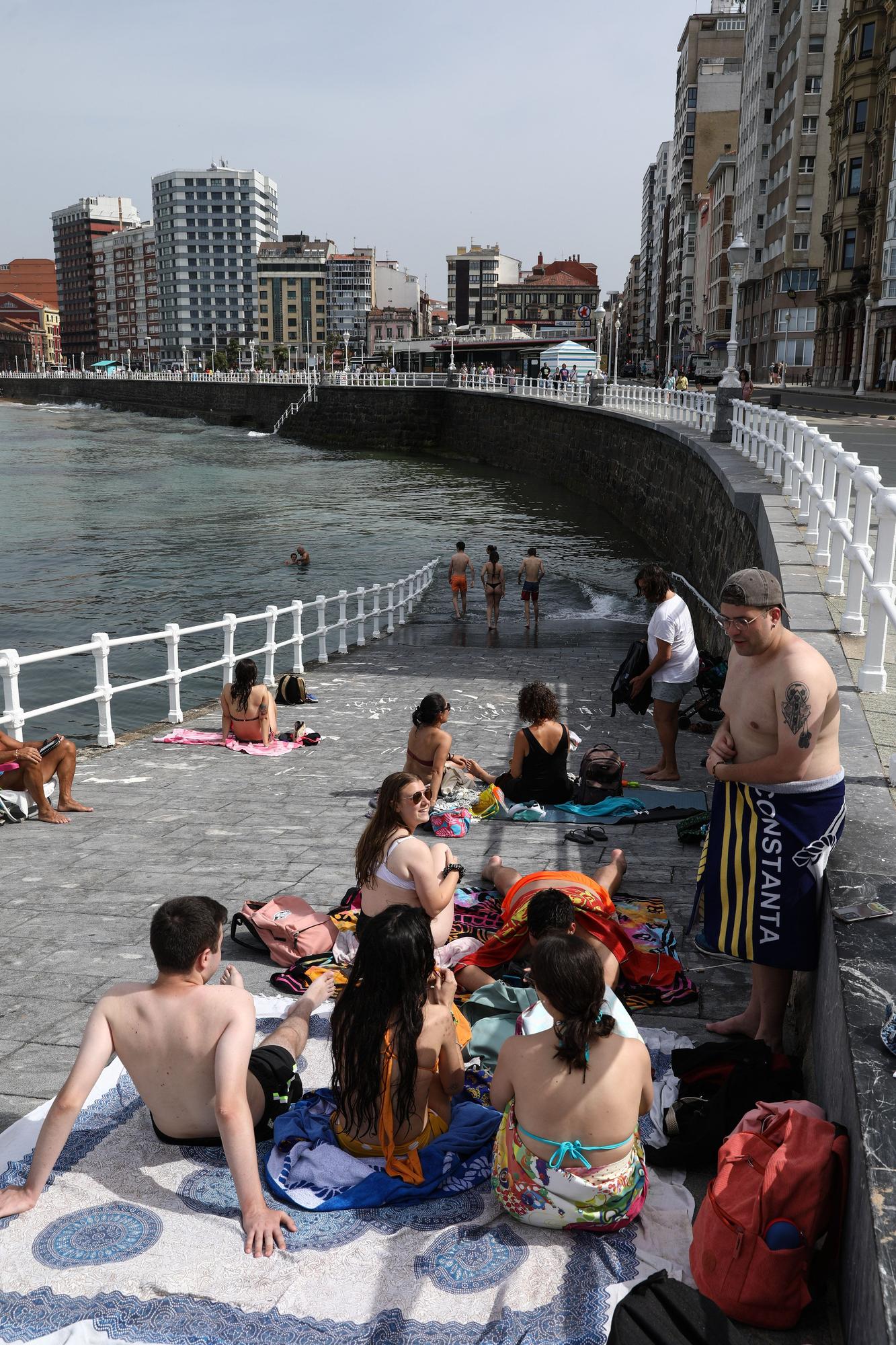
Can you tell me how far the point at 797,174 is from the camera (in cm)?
6938

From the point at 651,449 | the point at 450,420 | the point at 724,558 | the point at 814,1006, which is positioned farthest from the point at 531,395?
the point at 814,1006

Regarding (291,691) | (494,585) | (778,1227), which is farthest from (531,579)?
(778,1227)

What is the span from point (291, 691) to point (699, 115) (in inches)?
4326

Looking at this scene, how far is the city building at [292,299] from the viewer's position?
180 m

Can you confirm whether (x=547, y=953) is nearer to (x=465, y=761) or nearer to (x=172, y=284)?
(x=465, y=761)

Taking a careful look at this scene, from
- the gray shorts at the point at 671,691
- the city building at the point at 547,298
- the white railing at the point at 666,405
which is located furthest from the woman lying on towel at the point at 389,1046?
the city building at the point at 547,298

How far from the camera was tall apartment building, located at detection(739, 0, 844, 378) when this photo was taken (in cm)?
6725

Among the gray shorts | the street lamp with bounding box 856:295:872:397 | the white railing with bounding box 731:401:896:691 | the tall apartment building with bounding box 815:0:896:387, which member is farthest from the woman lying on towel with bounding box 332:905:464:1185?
the tall apartment building with bounding box 815:0:896:387

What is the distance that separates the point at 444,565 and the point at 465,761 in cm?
2396

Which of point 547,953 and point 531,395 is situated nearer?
point 547,953

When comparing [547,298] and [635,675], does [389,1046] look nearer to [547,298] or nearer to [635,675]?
[635,675]

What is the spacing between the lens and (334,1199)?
3330 millimetres

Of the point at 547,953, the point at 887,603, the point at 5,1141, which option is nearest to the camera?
the point at 547,953

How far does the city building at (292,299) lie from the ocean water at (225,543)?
385ft
